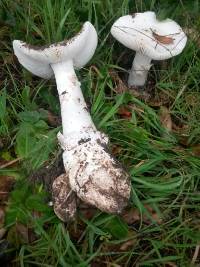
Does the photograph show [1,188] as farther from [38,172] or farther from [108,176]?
[108,176]

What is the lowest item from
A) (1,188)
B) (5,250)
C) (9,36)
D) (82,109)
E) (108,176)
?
(5,250)

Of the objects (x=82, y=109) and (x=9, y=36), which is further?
(x=9, y=36)

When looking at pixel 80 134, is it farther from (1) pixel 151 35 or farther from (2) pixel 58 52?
(1) pixel 151 35

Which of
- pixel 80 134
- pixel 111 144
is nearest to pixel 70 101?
pixel 80 134

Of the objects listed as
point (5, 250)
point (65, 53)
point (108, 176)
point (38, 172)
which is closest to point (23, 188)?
point (38, 172)

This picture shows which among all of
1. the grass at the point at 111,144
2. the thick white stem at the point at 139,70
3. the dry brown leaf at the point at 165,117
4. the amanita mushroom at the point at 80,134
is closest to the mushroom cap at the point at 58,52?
the amanita mushroom at the point at 80,134

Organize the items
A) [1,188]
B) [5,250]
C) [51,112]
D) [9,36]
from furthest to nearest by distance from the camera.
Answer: [9,36] → [51,112] → [1,188] → [5,250]

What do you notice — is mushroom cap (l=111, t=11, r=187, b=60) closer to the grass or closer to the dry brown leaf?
the grass
